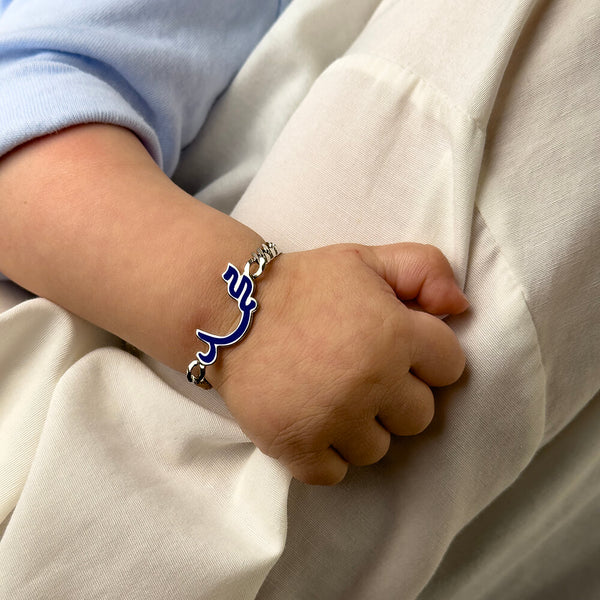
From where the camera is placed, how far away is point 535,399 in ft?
1.83

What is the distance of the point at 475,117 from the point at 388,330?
21 cm

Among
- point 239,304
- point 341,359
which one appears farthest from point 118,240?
point 341,359

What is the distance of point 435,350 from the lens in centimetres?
52

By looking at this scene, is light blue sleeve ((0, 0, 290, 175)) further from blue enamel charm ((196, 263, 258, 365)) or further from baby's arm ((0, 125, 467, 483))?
blue enamel charm ((196, 263, 258, 365))

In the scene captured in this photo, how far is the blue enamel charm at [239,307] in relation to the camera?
535mm

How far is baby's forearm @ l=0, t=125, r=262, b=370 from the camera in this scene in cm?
55

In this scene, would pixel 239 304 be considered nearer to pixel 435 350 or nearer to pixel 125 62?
pixel 435 350

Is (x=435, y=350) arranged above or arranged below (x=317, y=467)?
above

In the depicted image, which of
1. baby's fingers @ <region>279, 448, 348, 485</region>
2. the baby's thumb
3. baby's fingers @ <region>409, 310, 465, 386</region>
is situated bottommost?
baby's fingers @ <region>279, 448, 348, 485</region>

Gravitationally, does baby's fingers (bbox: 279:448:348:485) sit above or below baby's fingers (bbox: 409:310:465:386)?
below

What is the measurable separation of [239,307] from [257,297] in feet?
0.07

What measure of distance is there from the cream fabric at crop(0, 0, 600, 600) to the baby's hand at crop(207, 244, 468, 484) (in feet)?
0.11

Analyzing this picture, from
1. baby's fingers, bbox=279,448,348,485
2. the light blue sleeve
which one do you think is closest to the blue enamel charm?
baby's fingers, bbox=279,448,348,485

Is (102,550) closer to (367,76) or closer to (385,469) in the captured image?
(385,469)
